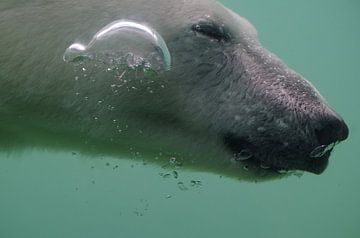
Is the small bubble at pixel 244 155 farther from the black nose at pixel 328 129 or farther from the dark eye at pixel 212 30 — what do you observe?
the dark eye at pixel 212 30

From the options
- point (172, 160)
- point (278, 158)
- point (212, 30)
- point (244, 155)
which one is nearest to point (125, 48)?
point (212, 30)

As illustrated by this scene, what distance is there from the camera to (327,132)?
2.15 meters

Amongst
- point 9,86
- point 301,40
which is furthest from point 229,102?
point 301,40

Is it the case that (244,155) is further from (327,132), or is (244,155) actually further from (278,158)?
(327,132)

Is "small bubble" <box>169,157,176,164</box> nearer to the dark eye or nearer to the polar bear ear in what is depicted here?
the polar bear ear

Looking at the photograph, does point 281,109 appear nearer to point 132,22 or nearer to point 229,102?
point 229,102

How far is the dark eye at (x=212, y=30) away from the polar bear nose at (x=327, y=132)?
0.66 meters

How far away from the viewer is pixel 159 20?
7.86 ft

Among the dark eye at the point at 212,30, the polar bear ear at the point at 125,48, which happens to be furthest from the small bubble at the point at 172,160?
the dark eye at the point at 212,30

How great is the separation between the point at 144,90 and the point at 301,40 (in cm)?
841

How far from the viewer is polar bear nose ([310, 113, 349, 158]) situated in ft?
7.04

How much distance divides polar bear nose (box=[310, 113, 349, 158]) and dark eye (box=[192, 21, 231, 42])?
26.1 inches

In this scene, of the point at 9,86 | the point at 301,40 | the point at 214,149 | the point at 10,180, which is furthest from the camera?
the point at 301,40

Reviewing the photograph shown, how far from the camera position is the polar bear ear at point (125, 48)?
91.2 inches
